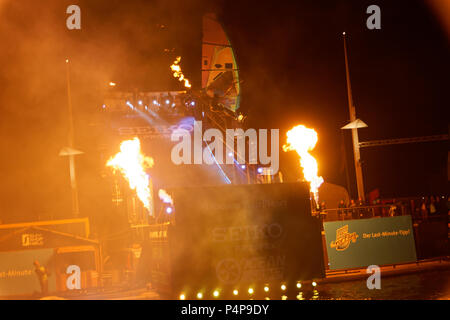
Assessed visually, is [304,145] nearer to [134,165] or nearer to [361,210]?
[361,210]

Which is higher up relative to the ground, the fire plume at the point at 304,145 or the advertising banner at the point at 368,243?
the fire plume at the point at 304,145

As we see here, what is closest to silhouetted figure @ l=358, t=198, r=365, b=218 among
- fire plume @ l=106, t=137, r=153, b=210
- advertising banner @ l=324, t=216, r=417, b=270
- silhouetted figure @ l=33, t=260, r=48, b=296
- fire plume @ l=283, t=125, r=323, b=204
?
advertising banner @ l=324, t=216, r=417, b=270

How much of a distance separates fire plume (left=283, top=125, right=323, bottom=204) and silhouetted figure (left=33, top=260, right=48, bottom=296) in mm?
11575

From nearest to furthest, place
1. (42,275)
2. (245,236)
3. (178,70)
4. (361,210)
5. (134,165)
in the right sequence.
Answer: (245,236), (42,275), (361,210), (178,70), (134,165)

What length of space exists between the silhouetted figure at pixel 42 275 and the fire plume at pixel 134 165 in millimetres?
7895

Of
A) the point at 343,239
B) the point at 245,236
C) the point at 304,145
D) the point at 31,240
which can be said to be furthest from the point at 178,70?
the point at 245,236

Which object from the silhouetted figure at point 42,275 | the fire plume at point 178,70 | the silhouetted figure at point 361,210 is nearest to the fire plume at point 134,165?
the fire plume at point 178,70

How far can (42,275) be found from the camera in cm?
1139

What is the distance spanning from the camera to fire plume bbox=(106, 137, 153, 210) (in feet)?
63.8

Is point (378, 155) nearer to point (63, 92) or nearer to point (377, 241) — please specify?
point (377, 241)

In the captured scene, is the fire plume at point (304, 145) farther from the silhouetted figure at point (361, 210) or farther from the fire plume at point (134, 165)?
the fire plume at point (134, 165)

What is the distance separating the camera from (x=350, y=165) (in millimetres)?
23062

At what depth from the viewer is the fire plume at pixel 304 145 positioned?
19406mm

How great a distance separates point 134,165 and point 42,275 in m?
8.93
